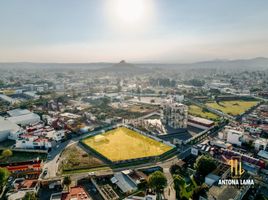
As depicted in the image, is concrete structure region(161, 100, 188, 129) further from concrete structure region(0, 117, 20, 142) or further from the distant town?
concrete structure region(0, 117, 20, 142)

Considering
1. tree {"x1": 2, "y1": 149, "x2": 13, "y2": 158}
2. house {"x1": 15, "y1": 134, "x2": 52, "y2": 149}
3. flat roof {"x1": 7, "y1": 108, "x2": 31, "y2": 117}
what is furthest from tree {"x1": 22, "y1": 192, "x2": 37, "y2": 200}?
flat roof {"x1": 7, "y1": 108, "x2": 31, "y2": 117}

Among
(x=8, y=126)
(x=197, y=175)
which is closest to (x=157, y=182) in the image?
(x=197, y=175)

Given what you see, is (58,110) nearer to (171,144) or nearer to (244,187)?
(171,144)

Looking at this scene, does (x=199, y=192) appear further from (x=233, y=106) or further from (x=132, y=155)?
(x=233, y=106)

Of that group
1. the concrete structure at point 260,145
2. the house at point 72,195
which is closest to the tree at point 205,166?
the concrete structure at point 260,145

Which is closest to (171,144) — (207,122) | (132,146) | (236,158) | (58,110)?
(132,146)

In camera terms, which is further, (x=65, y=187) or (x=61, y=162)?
(x=61, y=162)

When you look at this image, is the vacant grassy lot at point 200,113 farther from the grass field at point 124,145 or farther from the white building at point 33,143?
the white building at point 33,143
